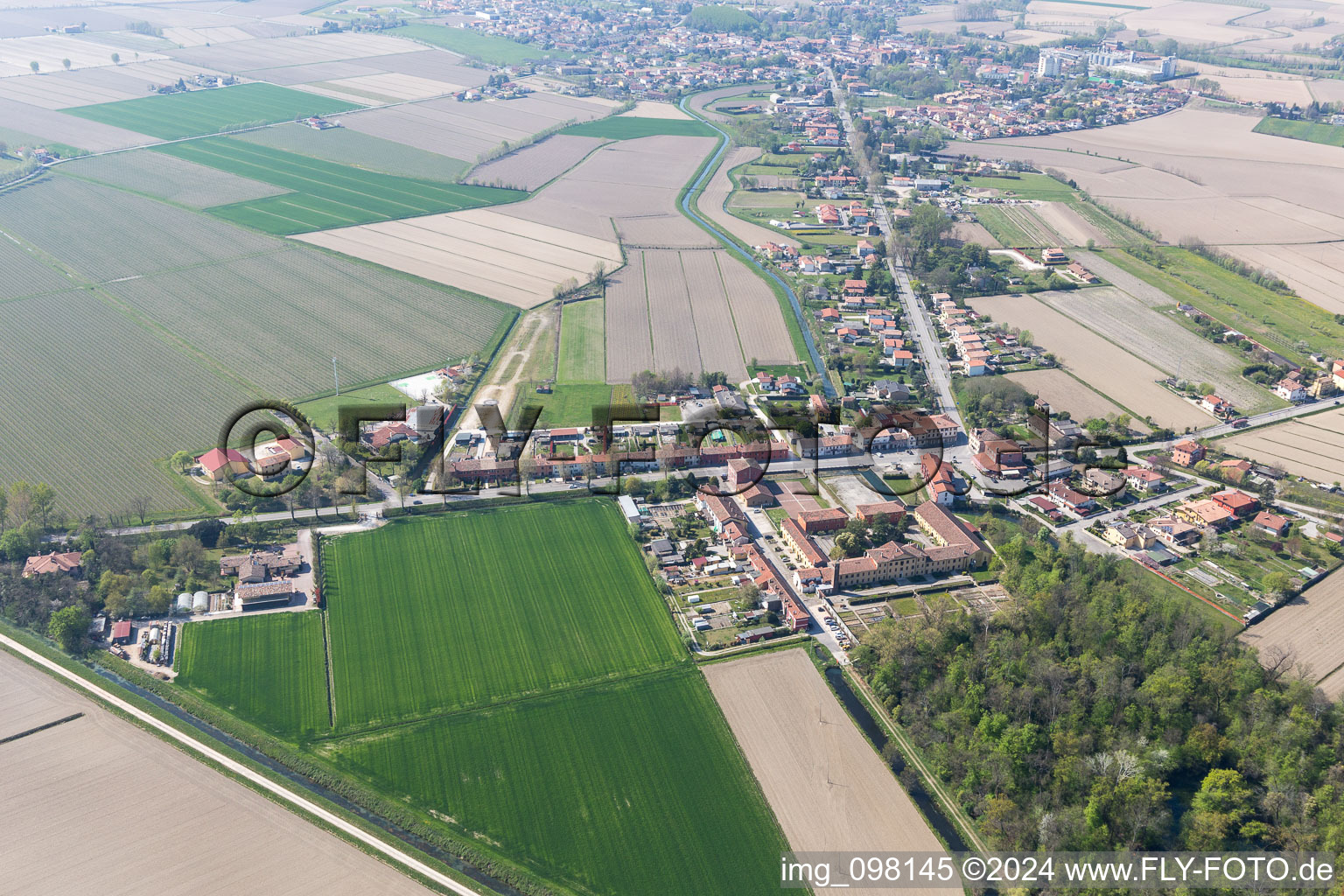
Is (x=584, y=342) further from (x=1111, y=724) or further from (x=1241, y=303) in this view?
(x=1241, y=303)

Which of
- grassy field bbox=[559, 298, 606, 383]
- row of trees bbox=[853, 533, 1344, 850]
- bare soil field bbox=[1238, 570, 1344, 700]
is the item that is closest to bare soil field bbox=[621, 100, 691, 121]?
grassy field bbox=[559, 298, 606, 383]

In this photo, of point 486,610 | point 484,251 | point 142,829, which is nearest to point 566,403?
point 486,610

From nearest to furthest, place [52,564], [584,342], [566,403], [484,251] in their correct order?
[52,564] → [566,403] → [584,342] → [484,251]

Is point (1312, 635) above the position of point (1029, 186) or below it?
below

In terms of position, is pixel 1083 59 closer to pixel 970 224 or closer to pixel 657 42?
pixel 657 42

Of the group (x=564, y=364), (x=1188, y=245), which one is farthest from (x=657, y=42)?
(x=564, y=364)

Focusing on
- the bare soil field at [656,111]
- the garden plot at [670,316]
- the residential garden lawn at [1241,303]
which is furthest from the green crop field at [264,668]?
the bare soil field at [656,111]
